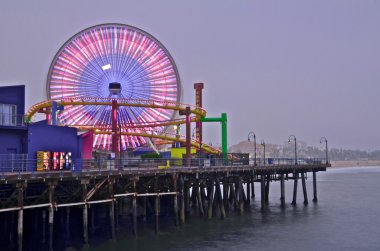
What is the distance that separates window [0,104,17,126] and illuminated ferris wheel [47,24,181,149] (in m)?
42.2

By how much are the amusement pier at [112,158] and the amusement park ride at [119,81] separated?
190 mm

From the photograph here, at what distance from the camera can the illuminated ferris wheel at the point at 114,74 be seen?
82688mm

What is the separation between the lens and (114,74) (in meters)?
86.1

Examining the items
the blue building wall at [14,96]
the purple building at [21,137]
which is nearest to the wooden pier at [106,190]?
the purple building at [21,137]

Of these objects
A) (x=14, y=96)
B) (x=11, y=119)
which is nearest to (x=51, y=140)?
(x=11, y=119)

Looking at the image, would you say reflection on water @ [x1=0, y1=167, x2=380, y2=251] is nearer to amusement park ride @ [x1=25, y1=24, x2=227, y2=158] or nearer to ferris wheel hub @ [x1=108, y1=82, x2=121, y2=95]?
amusement park ride @ [x1=25, y1=24, x2=227, y2=158]

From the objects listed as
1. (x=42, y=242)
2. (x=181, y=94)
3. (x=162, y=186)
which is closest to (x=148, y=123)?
(x=181, y=94)

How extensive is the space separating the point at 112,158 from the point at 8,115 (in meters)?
11.1

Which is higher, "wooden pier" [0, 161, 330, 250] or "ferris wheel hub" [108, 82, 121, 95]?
"ferris wheel hub" [108, 82, 121, 95]

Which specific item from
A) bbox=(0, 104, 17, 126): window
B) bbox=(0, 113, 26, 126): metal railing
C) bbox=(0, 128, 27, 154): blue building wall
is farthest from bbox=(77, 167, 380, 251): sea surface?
bbox=(0, 104, 17, 126): window

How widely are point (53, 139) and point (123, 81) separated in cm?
4842

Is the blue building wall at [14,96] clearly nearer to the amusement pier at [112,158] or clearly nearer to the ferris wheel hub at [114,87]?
the amusement pier at [112,158]

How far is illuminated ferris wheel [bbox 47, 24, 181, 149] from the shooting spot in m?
82.7

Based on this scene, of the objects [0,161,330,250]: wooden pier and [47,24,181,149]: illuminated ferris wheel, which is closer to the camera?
[0,161,330,250]: wooden pier
